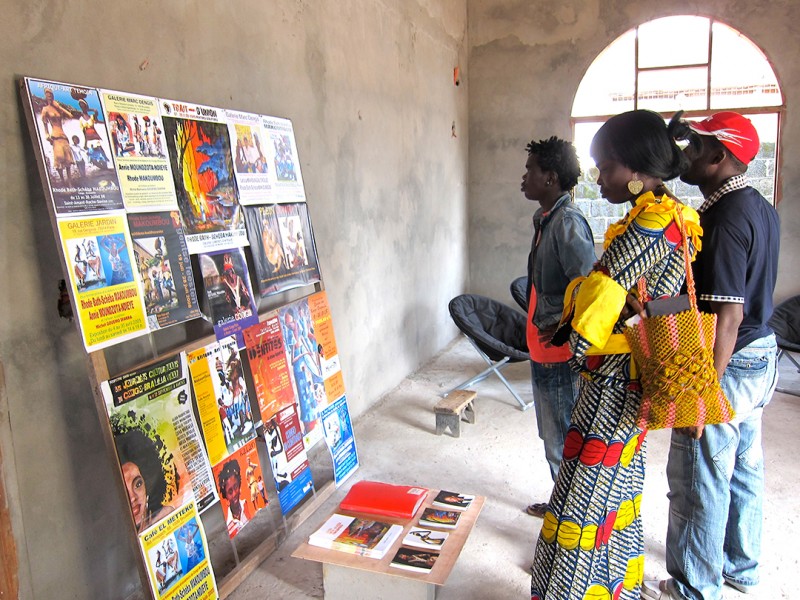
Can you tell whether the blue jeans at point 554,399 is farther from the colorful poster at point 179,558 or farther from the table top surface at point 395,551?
the colorful poster at point 179,558

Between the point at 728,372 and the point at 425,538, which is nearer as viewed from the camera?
the point at 728,372

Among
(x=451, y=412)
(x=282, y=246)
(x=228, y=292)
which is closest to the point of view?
(x=228, y=292)

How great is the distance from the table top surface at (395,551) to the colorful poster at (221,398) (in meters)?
0.55

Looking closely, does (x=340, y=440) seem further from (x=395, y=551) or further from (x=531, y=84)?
(x=531, y=84)

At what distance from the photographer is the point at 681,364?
1676 mm

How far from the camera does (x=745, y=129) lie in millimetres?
2018

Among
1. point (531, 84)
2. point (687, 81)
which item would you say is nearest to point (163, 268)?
point (531, 84)

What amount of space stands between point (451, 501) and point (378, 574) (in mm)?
507

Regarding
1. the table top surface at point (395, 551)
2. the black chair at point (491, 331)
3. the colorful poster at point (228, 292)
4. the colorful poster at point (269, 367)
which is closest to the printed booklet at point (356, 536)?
the table top surface at point (395, 551)

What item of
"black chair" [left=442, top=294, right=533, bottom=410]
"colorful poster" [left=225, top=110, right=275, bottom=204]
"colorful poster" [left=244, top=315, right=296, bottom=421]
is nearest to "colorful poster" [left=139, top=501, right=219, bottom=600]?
"colorful poster" [left=244, top=315, right=296, bottom=421]

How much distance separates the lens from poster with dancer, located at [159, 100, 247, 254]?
245 centimetres

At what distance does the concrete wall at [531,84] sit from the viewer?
5.66 m

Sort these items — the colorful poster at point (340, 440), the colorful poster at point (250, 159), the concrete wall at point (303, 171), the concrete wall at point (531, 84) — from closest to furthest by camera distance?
the concrete wall at point (303, 171)
the colorful poster at point (250, 159)
the colorful poster at point (340, 440)
the concrete wall at point (531, 84)

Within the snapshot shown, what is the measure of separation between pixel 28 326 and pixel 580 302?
177 cm
